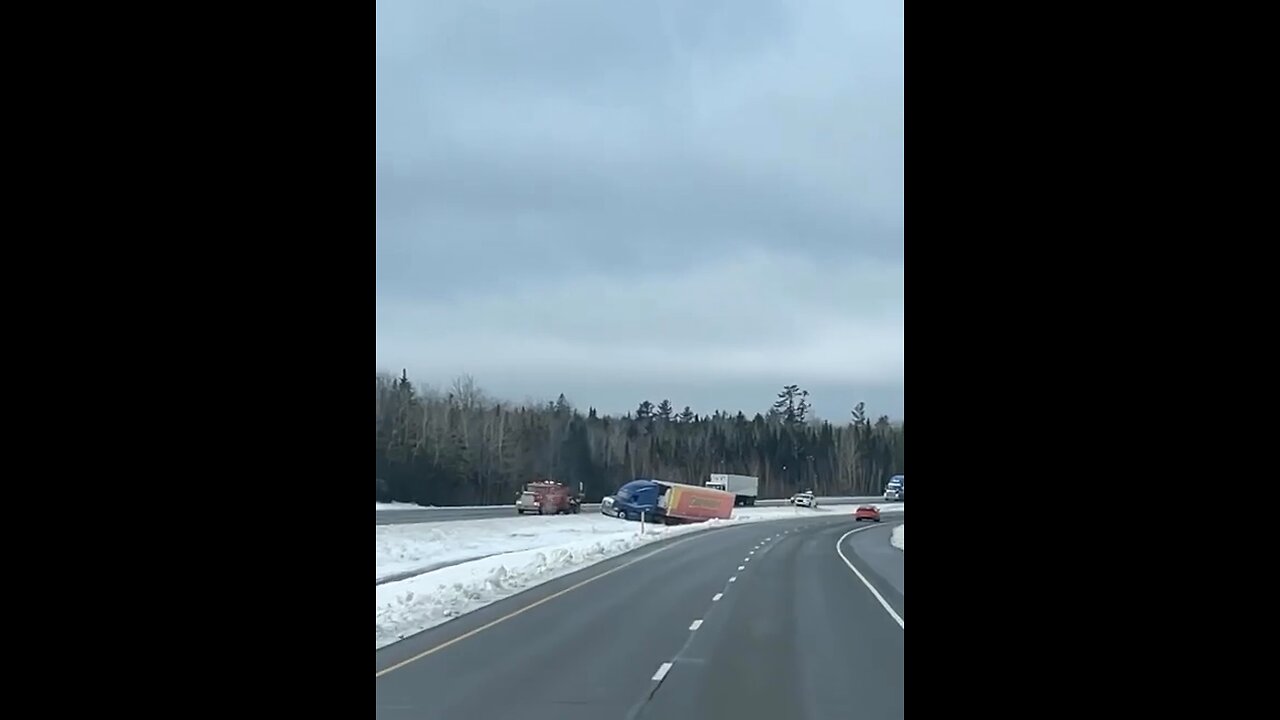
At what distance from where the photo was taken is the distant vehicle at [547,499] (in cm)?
2989

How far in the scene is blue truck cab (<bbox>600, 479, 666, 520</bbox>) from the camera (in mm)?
31781

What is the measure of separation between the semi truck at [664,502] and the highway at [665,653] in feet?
44.4

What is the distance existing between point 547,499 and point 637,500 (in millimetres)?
2714

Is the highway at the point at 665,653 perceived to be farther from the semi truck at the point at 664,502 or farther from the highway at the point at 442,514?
the semi truck at the point at 664,502

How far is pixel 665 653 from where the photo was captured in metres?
9.59

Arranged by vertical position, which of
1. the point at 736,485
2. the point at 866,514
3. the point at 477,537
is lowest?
the point at 866,514

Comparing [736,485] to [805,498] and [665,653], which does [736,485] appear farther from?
[665,653]

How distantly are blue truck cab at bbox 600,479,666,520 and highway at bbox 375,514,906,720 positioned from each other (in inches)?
527

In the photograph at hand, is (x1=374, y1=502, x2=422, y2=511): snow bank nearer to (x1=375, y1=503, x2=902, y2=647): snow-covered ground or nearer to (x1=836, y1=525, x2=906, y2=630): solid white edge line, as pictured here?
(x1=375, y1=503, x2=902, y2=647): snow-covered ground

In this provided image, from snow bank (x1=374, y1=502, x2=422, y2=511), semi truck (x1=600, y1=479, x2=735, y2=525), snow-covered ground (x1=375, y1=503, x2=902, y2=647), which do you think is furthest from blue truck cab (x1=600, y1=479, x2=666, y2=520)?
snow bank (x1=374, y1=502, x2=422, y2=511)

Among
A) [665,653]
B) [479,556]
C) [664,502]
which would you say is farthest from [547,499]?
[665,653]
